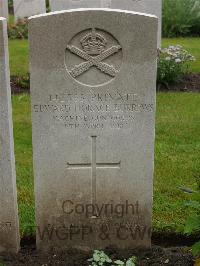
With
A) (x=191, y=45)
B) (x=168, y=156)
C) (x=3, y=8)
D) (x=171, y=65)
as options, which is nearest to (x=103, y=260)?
(x=168, y=156)

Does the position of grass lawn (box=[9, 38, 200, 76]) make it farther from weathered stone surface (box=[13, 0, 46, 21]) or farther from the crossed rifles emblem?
the crossed rifles emblem

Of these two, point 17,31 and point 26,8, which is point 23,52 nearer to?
point 17,31

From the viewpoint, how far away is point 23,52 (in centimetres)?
1202

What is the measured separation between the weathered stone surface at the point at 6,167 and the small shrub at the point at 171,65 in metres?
5.33

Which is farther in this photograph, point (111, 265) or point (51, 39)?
point (111, 265)

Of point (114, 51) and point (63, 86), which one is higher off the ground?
point (114, 51)

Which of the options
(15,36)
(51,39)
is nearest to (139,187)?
(51,39)

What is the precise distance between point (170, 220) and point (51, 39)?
1.91 m

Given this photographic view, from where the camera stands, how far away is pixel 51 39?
3.73 m

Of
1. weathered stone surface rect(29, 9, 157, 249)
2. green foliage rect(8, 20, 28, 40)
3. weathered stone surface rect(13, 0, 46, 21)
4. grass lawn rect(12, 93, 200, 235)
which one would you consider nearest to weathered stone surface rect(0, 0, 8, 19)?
green foliage rect(8, 20, 28, 40)

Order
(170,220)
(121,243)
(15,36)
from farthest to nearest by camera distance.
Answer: (15,36), (170,220), (121,243)

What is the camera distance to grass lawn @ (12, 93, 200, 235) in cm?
482

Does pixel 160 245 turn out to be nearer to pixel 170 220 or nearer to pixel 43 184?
pixel 170 220

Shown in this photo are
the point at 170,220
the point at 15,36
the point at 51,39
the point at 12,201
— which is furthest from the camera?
the point at 15,36
